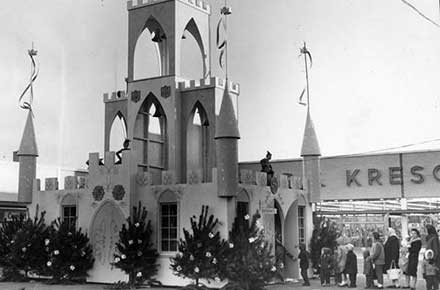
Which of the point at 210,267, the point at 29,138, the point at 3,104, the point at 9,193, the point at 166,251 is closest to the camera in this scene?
the point at 210,267

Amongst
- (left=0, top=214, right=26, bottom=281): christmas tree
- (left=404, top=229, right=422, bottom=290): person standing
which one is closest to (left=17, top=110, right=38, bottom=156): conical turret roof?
(left=0, top=214, right=26, bottom=281): christmas tree

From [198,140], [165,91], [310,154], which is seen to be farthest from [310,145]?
[165,91]

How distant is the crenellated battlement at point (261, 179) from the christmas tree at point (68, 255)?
6.20m

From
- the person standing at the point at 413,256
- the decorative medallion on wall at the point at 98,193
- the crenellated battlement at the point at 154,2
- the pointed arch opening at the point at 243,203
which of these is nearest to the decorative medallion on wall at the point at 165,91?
the crenellated battlement at the point at 154,2

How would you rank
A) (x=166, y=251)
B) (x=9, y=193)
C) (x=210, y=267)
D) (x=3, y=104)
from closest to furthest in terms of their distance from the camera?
(x=210, y=267) → (x=166, y=251) → (x=3, y=104) → (x=9, y=193)

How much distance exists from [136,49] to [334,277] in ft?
38.5

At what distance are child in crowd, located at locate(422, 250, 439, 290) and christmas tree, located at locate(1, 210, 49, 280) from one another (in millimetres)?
13280

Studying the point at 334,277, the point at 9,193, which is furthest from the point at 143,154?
the point at 9,193

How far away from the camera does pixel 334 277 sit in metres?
22.2

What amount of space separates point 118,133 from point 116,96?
1.75 metres

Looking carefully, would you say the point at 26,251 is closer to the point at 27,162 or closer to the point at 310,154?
the point at 27,162

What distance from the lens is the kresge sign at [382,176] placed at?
36.8 m

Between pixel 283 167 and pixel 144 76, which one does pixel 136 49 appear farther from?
pixel 283 167

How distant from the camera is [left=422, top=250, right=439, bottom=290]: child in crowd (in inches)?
698
